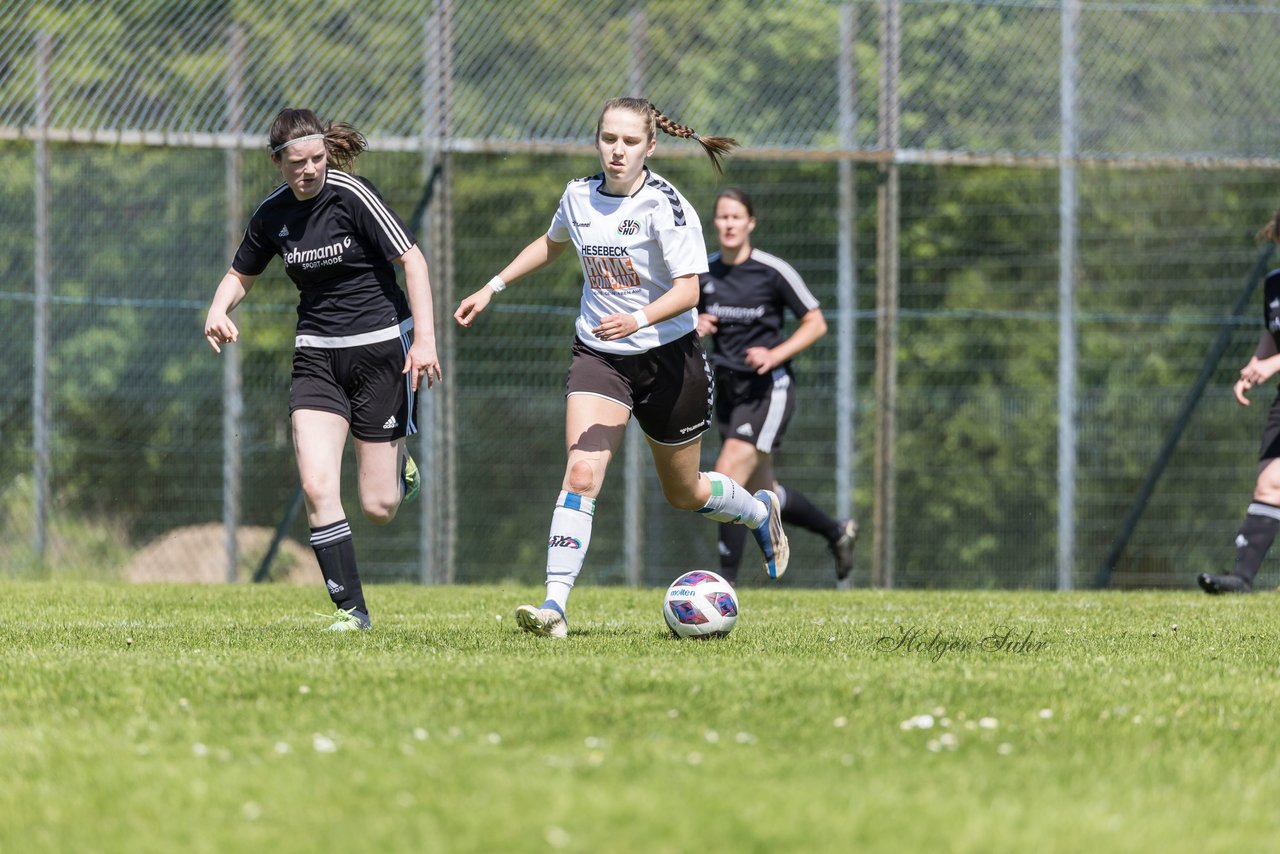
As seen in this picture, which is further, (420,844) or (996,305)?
(996,305)

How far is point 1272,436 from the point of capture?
10500 millimetres

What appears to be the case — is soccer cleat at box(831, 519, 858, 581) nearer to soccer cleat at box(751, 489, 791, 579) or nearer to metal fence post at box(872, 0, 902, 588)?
metal fence post at box(872, 0, 902, 588)

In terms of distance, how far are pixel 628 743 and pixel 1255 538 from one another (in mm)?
7491

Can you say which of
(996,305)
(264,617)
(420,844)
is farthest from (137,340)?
(420,844)

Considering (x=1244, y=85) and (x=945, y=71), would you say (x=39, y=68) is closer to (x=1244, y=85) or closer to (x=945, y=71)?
(x=945, y=71)

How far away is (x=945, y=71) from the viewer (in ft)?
43.1

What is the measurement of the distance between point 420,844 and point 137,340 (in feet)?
34.9

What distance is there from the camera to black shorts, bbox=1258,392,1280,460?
10453 millimetres

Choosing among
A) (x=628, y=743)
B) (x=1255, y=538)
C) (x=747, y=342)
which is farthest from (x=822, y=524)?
(x=628, y=743)

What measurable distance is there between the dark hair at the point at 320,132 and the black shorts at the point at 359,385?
34.9 inches

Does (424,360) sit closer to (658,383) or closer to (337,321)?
(337,321)

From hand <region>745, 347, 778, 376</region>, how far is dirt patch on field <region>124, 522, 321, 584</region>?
4.37 meters

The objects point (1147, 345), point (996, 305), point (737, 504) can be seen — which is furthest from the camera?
point (996, 305)

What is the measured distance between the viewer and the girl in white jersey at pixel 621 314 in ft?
21.8
